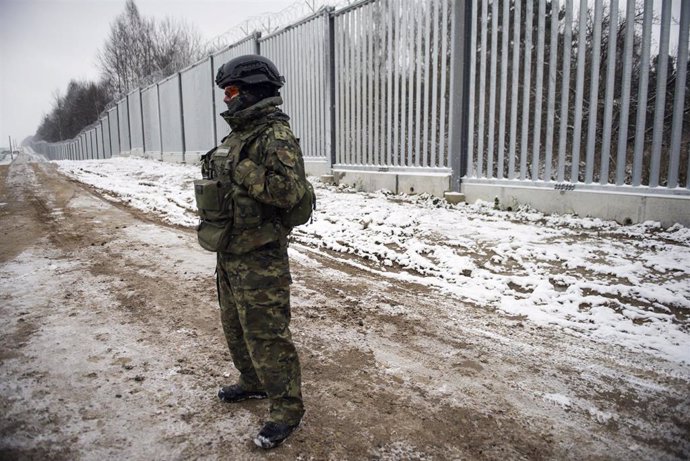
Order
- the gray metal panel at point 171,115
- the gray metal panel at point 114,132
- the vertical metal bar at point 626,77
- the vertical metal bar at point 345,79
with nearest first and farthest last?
the vertical metal bar at point 626,77
the vertical metal bar at point 345,79
the gray metal panel at point 171,115
the gray metal panel at point 114,132

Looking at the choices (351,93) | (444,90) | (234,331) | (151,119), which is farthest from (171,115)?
(234,331)

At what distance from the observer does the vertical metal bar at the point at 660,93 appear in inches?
205

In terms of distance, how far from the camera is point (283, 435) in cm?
213

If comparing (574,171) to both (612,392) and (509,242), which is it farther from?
(612,392)

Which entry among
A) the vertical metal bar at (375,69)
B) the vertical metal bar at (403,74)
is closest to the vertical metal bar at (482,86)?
the vertical metal bar at (403,74)

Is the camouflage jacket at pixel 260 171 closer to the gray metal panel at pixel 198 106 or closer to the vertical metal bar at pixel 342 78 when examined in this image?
the vertical metal bar at pixel 342 78

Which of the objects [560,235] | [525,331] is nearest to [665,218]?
[560,235]

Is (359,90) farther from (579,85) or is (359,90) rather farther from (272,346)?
(272,346)

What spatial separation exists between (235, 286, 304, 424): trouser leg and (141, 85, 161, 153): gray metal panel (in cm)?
2207

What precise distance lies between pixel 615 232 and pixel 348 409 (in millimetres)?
4509

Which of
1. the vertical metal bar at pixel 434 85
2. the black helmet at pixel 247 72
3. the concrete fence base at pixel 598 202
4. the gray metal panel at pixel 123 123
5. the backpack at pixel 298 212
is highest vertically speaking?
the gray metal panel at pixel 123 123

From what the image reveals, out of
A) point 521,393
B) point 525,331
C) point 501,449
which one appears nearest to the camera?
point 501,449

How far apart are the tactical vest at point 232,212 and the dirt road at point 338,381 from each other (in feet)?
3.15

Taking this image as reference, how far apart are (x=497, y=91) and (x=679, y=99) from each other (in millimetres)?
2473
